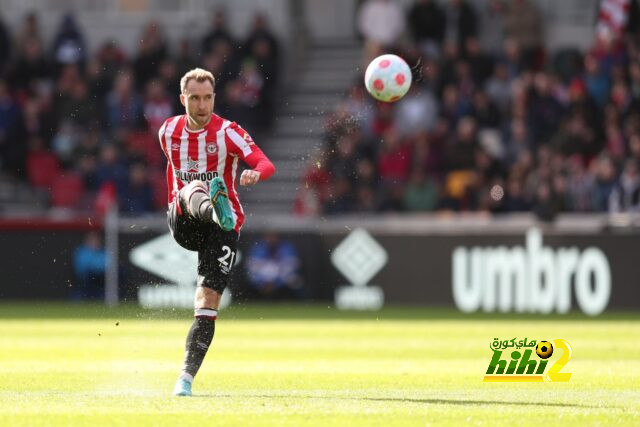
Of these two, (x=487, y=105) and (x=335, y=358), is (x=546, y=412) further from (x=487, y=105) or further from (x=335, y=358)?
(x=487, y=105)

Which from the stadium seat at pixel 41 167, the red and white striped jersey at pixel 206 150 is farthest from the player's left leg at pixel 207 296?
the stadium seat at pixel 41 167

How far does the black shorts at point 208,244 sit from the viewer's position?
11094mm

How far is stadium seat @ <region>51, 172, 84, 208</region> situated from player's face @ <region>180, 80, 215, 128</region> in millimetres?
14912

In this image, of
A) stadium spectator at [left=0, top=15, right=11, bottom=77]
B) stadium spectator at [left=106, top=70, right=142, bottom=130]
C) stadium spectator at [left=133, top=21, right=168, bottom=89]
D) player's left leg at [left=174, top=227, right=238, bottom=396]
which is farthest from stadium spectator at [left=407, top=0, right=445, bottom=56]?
player's left leg at [left=174, top=227, right=238, bottom=396]

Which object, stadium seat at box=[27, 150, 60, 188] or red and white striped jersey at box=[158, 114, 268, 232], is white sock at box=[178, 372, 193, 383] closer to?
red and white striped jersey at box=[158, 114, 268, 232]

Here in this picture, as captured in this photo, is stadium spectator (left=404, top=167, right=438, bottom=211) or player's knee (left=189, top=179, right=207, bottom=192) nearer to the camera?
player's knee (left=189, top=179, right=207, bottom=192)

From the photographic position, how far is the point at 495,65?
26.2 m

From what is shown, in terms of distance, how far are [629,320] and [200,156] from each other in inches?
427

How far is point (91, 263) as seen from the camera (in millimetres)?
23750

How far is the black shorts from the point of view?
11094 mm

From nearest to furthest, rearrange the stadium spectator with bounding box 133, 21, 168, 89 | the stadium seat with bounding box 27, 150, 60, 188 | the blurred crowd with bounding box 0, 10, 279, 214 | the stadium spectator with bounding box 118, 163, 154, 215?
the stadium spectator with bounding box 118, 163, 154, 215 < the blurred crowd with bounding box 0, 10, 279, 214 < the stadium seat with bounding box 27, 150, 60, 188 < the stadium spectator with bounding box 133, 21, 168, 89

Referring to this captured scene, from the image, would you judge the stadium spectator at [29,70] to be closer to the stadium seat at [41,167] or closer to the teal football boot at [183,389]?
the stadium seat at [41,167]

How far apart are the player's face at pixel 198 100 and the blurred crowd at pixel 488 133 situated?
11992mm

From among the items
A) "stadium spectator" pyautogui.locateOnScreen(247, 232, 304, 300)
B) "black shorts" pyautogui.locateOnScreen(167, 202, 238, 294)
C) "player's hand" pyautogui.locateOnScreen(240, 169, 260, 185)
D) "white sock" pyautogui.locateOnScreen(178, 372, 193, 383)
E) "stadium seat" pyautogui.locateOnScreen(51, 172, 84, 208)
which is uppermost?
"player's hand" pyautogui.locateOnScreen(240, 169, 260, 185)
